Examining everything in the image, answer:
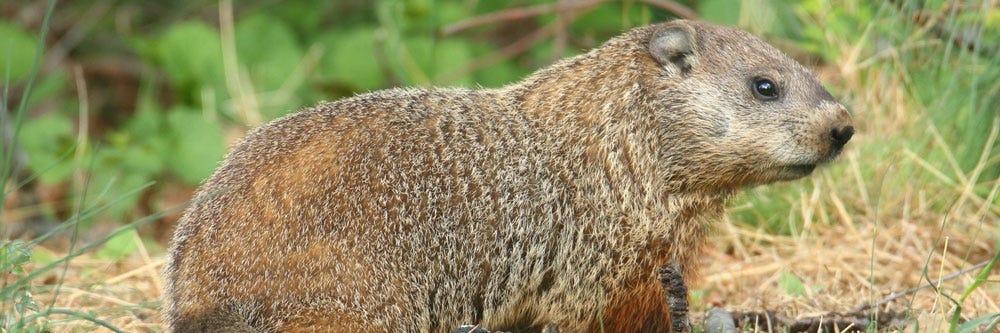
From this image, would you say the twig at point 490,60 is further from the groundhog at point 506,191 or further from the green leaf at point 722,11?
the groundhog at point 506,191

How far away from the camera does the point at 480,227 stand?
12.9 ft

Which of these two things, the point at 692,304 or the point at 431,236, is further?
the point at 692,304

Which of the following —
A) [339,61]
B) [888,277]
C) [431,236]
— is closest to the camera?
[431,236]

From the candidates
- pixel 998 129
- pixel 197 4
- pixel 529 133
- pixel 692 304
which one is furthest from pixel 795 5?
pixel 197 4

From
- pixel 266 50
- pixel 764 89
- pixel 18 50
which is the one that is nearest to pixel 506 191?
pixel 764 89

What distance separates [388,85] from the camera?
845cm

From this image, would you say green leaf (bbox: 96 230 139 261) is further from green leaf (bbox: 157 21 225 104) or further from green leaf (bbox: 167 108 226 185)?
green leaf (bbox: 157 21 225 104)

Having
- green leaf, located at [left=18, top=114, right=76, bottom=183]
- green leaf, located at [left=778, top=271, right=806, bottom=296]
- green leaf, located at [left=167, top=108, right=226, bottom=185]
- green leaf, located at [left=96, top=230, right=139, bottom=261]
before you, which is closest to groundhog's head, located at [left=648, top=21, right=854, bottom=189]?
green leaf, located at [left=778, top=271, right=806, bottom=296]

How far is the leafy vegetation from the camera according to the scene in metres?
4.91

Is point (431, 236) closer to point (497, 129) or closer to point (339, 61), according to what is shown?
point (497, 129)

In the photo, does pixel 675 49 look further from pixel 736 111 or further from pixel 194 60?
pixel 194 60

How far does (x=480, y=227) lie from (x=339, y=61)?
14.8ft

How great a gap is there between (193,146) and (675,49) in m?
3.44

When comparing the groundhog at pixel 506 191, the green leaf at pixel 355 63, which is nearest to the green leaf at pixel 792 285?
the groundhog at pixel 506 191
